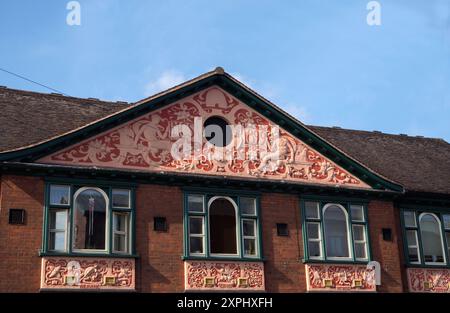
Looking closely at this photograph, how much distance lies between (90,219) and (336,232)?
7536 millimetres

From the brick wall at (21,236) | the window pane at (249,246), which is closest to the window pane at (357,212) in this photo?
the window pane at (249,246)

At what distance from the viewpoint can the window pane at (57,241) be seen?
59.6 ft

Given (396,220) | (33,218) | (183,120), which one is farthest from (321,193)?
(33,218)

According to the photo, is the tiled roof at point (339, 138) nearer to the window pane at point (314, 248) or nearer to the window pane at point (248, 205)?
the window pane at point (314, 248)

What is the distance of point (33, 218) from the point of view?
712 inches

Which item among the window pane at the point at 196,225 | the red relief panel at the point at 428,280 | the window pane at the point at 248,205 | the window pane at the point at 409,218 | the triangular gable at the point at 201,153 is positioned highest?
the triangular gable at the point at 201,153

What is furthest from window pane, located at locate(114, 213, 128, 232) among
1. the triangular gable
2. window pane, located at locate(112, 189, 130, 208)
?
the triangular gable

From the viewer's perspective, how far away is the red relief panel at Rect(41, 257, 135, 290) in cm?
1777

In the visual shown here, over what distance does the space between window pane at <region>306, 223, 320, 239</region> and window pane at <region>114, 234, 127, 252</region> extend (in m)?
5.61

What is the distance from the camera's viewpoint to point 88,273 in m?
18.1

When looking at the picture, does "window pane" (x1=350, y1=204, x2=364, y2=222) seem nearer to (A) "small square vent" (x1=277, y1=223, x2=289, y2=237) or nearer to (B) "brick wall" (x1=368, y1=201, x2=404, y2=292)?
(B) "brick wall" (x1=368, y1=201, x2=404, y2=292)

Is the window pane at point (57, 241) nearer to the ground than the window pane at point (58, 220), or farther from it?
nearer to the ground

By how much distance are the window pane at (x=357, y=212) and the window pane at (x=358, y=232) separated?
22cm

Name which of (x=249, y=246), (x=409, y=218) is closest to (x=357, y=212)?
(x=409, y=218)
